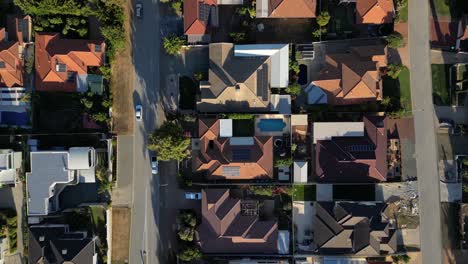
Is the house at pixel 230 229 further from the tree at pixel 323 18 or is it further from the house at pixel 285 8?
the tree at pixel 323 18

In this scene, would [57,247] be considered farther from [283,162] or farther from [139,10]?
[139,10]

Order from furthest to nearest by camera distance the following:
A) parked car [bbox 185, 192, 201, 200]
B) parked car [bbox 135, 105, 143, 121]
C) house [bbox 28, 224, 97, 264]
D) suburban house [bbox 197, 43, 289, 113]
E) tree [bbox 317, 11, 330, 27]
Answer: parked car [bbox 135, 105, 143, 121]
parked car [bbox 185, 192, 201, 200]
suburban house [bbox 197, 43, 289, 113]
tree [bbox 317, 11, 330, 27]
house [bbox 28, 224, 97, 264]

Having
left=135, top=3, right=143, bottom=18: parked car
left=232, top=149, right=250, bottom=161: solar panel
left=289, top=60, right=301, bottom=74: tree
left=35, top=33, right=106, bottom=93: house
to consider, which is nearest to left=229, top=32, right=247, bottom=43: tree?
left=289, top=60, right=301, bottom=74: tree

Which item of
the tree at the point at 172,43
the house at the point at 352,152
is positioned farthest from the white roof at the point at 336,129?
the tree at the point at 172,43

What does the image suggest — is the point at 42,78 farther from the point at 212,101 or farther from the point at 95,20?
the point at 212,101

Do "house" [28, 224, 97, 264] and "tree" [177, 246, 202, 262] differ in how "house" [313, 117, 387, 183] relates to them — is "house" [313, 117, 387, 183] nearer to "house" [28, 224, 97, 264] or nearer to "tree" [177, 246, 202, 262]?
"tree" [177, 246, 202, 262]

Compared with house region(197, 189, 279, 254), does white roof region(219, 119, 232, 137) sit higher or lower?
higher

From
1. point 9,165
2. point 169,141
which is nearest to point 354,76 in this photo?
point 169,141
